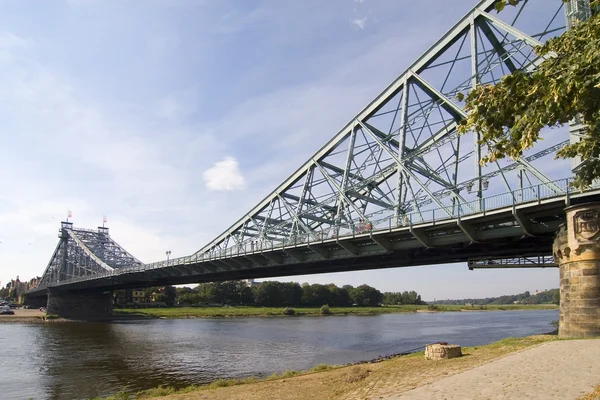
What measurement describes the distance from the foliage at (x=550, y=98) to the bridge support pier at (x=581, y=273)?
39.6 feet

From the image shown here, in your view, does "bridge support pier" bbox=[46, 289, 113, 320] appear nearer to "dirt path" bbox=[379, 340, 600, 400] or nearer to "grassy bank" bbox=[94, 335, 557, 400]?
"grassy bank" bbox=[94, 335, 557, 400]

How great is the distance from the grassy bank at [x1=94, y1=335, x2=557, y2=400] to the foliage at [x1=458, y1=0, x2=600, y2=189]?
7.98 metres

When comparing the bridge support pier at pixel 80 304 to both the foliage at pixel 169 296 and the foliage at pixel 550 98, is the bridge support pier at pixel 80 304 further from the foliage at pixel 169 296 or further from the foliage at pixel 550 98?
the foliage at pixel 550 98

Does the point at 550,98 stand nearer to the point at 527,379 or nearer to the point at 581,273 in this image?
the point at 527,379

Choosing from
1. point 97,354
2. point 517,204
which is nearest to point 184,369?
point 97,354

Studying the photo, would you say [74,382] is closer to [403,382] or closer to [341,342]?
[403,382]

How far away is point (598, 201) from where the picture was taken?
20.0 metres

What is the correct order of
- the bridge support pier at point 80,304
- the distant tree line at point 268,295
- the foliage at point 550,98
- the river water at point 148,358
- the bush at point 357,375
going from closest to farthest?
1. the foliage at point 550,98
2. the bush at point 357,375
3. the river water at point 148,358
4. the bridge support pier at point 80,304
5. the distant tree line at point 268,295

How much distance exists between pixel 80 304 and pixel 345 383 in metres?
91.2

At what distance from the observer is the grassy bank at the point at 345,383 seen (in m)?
14.8

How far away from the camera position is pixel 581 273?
19.3 m

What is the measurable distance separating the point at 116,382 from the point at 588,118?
2629cm

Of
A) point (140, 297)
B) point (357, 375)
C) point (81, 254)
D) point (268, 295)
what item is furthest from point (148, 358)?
point (140, 297)

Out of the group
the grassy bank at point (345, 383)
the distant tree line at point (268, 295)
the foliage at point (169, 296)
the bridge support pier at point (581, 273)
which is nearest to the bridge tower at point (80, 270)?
the foliage at point (169, 296)
